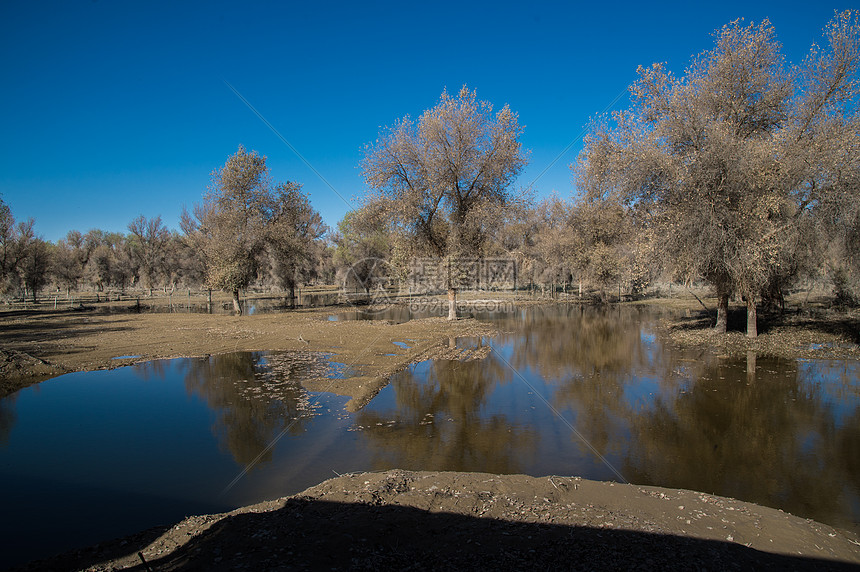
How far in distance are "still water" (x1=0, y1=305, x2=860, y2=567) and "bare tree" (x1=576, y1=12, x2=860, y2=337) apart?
4.81m

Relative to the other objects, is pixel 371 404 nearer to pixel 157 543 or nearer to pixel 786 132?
pixel 157 543

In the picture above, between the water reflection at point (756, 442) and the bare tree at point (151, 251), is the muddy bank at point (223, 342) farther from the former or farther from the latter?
the bare tree at point (151, 251)

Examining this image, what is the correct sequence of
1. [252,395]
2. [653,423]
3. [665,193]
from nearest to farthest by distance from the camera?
[653,423]
[252,395]
[665,193]

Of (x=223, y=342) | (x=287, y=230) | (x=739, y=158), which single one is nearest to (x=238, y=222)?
(x=287, y=230)

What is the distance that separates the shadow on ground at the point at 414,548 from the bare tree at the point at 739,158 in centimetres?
1554

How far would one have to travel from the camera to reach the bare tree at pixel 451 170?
27.4 meters

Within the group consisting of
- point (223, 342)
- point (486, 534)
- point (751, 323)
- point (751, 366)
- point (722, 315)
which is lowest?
point (751, 366)

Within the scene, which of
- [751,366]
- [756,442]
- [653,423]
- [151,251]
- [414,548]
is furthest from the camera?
[151,251]

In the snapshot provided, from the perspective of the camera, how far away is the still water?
23.0 ft

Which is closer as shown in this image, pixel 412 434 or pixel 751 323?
pixel 412 434

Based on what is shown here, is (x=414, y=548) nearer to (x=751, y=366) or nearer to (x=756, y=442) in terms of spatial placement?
(x=756, y=442)

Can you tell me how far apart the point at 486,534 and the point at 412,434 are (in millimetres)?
4467

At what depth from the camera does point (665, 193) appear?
1966cm

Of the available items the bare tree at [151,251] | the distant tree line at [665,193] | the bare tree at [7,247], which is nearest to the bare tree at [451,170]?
the distant tree line at [665,193]
